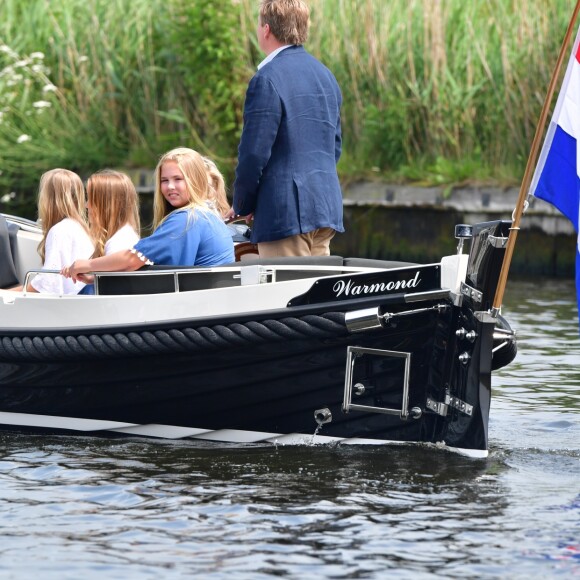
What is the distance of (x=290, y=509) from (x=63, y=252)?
186cm

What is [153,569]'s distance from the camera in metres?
4.10

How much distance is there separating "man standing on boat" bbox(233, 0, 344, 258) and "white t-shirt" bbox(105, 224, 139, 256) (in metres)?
0.45

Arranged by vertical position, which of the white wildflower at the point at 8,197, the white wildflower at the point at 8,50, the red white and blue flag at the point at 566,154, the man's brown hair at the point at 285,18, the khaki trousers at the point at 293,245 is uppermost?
the white wildflower at the point at 8,50

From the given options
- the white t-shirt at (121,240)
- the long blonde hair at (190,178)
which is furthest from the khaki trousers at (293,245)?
the white t-shirt at (121,240)

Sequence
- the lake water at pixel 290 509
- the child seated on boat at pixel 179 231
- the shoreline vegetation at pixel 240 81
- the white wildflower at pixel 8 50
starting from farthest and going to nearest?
the white wildflower at pixel 8 50, the shoreline vegetation at pixel 240 81, the child seated on boat at pixel 179 231, the lake water at pixel 290 509

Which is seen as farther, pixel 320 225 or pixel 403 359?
pixel 320 225

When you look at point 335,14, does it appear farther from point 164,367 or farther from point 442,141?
point 164,367

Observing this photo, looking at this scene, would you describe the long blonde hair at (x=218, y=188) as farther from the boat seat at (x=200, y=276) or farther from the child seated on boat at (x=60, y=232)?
the boat seat at (x=200, y=276)

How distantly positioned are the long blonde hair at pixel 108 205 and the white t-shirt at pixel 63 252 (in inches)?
2.3

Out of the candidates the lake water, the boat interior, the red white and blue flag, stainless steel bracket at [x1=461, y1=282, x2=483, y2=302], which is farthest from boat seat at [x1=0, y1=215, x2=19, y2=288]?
the red white and blue flag

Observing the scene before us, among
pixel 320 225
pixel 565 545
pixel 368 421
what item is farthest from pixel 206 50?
pixel 565 545

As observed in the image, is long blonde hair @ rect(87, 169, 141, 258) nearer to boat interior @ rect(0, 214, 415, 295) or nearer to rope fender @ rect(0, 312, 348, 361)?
boat interior @ rect(0, 214, 415, 295)

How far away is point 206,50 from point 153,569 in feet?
27.9

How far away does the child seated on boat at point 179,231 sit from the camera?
5723mm
